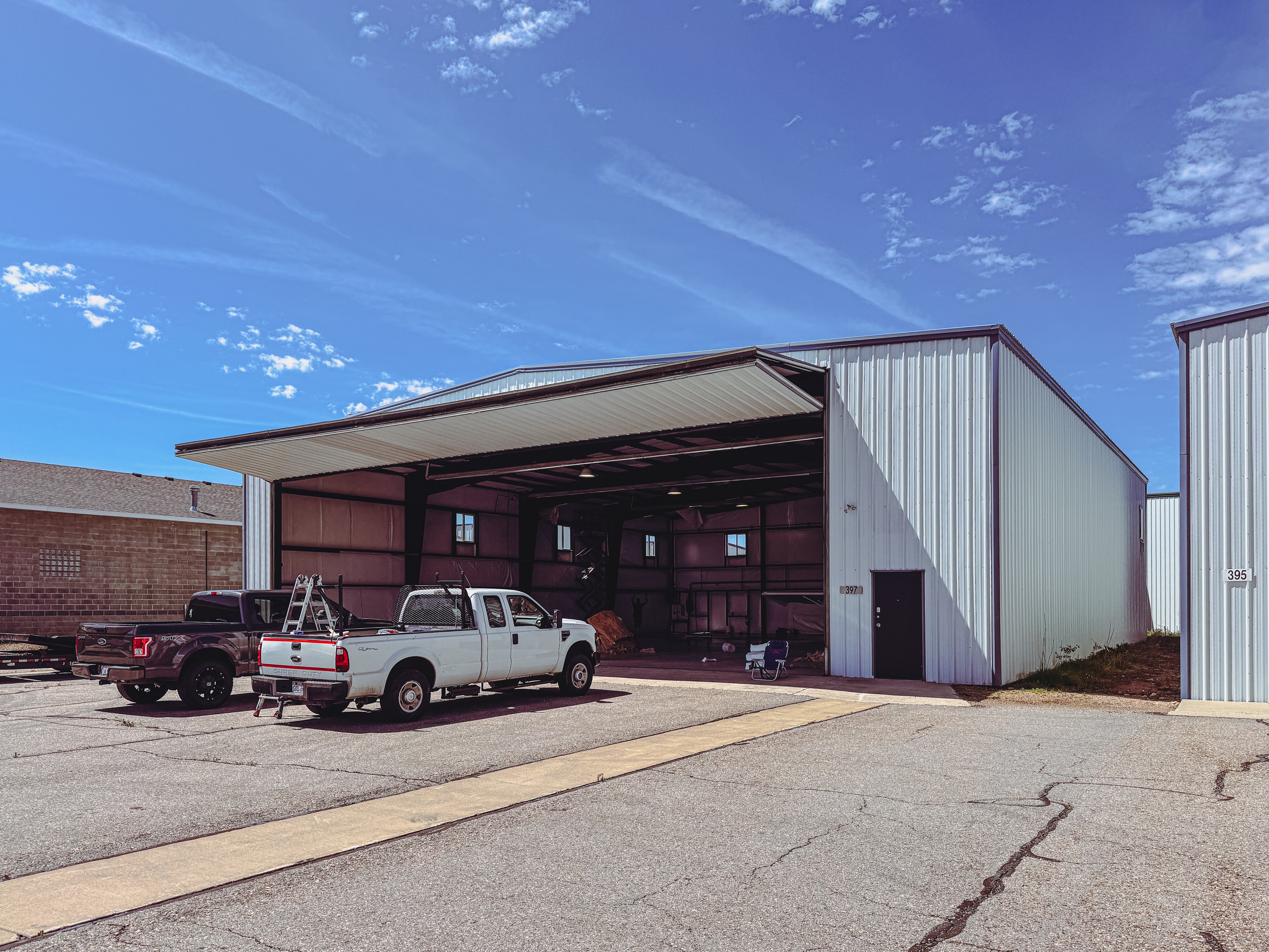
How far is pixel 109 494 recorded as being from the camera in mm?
30766

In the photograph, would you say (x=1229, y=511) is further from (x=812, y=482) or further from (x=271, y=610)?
(x=812, y=482)

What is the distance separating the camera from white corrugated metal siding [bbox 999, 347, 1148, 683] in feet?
59.5

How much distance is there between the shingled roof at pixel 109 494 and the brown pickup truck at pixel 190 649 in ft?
52.6

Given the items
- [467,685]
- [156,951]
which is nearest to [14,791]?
[156,951]

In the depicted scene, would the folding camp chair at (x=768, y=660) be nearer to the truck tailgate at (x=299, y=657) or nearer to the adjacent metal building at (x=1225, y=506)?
the adjacent metal building at (x=1225, y=506)

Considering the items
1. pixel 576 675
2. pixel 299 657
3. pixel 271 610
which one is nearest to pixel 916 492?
pixel 576 675

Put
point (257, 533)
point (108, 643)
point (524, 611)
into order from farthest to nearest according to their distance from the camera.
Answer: point (257, 533) < point (524, 611) < point (108, 643)

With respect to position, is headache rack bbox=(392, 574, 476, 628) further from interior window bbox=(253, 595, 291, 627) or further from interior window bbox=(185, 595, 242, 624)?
interior window bbox=(185, 595, 242, 624)

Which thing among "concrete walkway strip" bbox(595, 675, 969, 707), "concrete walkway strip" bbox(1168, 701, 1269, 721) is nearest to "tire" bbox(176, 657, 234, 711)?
"concrete walkway strip" bbox(595, 675, 969, 707)

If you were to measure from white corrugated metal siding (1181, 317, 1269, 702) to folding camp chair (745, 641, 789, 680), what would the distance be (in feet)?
23.3

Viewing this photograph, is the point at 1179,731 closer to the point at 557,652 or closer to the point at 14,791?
the point at 557,652

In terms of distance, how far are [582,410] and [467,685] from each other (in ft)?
24.6

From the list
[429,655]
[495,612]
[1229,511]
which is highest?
[1229,511]

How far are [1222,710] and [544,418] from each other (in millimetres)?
13768
